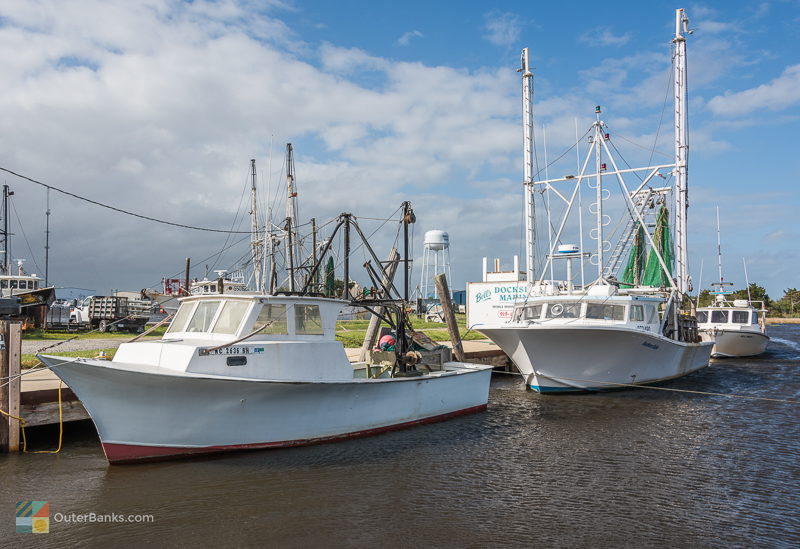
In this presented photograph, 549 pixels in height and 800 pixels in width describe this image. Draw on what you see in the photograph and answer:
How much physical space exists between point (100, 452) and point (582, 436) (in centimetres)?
938

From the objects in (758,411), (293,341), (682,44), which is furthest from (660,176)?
(293,341)

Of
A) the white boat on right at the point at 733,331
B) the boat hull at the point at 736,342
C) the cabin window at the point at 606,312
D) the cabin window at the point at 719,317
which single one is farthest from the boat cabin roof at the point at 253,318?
the cabin window at the point at 719,317

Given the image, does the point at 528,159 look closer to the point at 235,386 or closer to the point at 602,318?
the point at 602,318

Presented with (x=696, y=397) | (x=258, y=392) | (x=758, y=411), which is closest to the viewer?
(x=258, y=392)

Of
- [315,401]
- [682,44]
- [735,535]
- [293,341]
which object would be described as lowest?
[735,535]

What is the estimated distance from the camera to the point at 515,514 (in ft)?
25.9

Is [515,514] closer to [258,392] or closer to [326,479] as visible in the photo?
[326,479]

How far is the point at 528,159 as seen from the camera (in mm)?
24797

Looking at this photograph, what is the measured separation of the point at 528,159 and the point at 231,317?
17531mm

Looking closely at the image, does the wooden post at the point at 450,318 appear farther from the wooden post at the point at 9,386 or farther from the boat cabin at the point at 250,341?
the wooden post at the point at 9,386

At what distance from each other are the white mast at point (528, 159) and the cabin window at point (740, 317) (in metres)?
12.7

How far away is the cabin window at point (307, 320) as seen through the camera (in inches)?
427

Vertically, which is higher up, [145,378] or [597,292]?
[597,292]

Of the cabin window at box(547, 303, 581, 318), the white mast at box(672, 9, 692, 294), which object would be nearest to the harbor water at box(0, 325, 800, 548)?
the cabin window at box(547, 303, 581, 318)
